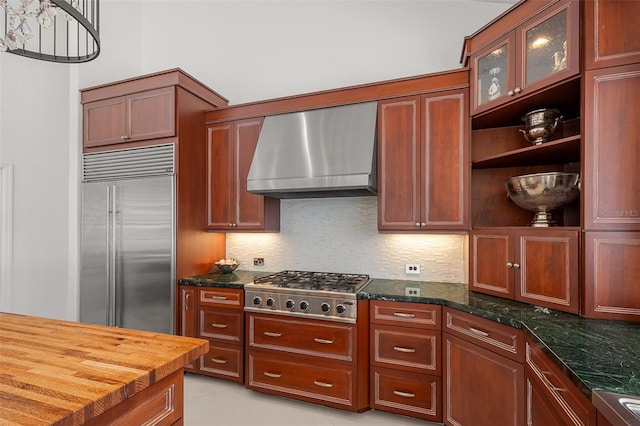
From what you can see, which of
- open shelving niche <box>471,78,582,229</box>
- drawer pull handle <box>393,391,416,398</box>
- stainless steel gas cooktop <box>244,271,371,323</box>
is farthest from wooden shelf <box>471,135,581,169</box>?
drawer pull handle <box>393,391,416,398</box>

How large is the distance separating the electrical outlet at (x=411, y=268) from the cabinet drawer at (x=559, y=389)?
1.30 meters

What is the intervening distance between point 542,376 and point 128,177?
3551 millimetres

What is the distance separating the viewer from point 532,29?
6.62 feet

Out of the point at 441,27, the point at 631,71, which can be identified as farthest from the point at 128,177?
the point at 631,71

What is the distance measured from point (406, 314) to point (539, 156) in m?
1.45

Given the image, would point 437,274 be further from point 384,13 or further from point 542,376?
point 384,13

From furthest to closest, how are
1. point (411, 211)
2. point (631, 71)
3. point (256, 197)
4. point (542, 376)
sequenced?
point (256, 197) < point (411, 211) < point (631, 71) < point (542, 376)

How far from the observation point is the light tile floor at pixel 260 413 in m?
2.37

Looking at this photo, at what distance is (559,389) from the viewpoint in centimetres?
128

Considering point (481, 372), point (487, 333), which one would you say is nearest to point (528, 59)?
point (487, 333)

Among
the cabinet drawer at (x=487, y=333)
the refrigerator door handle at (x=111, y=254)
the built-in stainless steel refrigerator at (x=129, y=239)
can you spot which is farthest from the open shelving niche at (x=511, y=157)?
the refrigerator door handle at (x=111, y=254)

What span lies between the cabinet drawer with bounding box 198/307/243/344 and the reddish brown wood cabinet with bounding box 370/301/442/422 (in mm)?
1181

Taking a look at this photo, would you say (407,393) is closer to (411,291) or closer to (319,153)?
(411,291)

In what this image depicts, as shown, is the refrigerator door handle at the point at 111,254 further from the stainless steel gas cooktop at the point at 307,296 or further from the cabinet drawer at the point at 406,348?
the cabinet drawer at the point at 406,348
